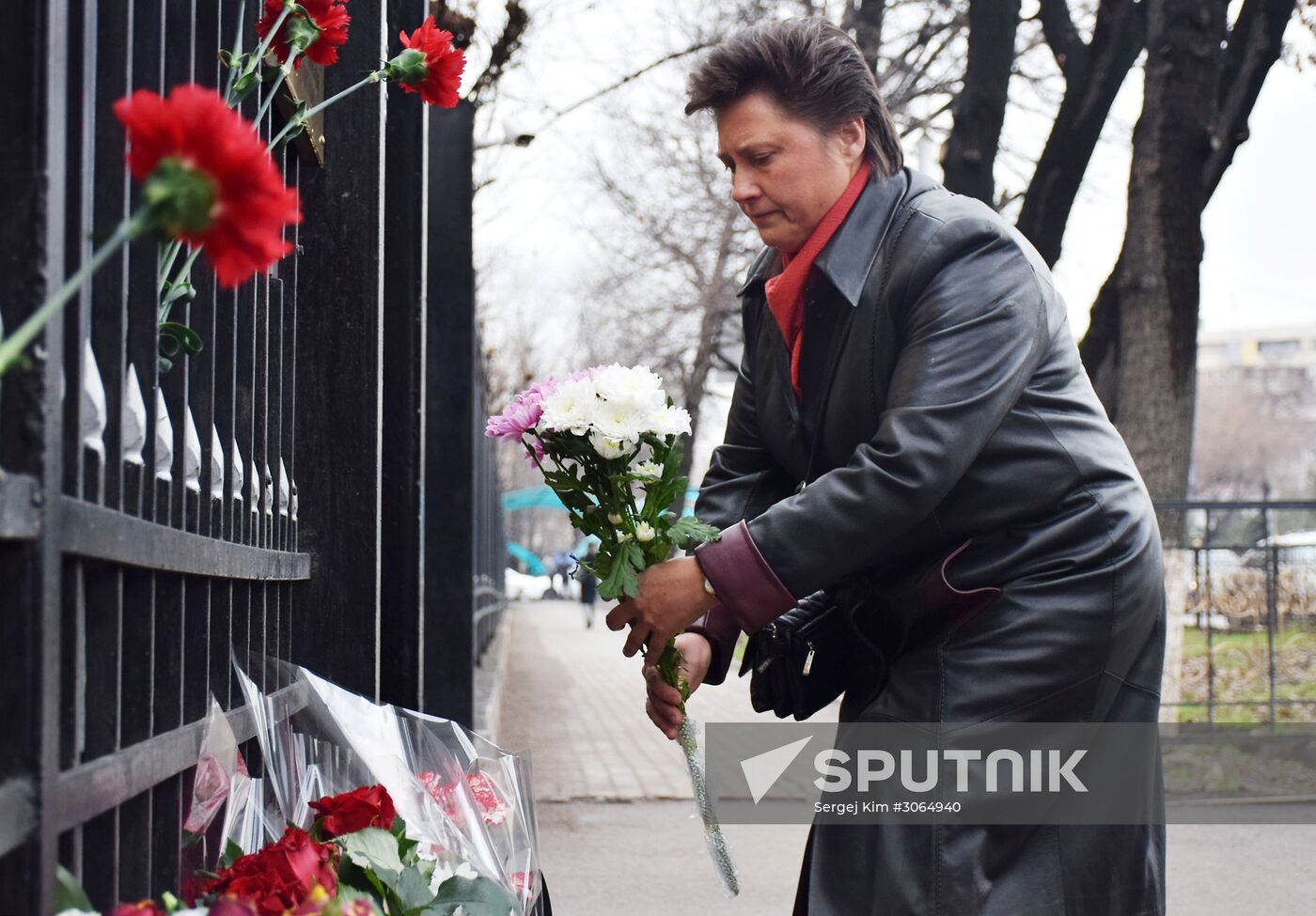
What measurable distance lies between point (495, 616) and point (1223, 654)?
982cm

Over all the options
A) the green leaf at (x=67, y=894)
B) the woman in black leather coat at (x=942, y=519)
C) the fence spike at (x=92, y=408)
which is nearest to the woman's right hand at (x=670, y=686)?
the woman in black leather coat at (x=942, y=519)

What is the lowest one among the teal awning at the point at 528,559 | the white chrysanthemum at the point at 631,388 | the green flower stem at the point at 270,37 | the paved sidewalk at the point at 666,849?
the teal awning at the point at 528,559

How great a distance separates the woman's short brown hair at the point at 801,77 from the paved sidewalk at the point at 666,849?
145cm

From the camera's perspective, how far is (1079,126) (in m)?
10.6

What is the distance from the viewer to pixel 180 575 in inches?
84.5

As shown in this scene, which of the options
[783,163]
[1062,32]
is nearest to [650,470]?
[783,163]

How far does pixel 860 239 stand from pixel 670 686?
0.88m

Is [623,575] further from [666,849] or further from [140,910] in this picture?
[666,849]

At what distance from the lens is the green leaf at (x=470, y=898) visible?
2.04 meters

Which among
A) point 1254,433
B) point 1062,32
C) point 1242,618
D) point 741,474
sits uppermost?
point 1062,32

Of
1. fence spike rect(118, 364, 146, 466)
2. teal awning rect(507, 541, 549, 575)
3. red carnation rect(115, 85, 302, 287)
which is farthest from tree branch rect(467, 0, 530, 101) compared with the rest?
teal awning rect(507, 541, 549, 575)

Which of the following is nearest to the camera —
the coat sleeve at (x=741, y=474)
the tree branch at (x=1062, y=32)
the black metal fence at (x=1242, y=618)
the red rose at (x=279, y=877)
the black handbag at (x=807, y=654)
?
the red rose at (x=279, y=877)

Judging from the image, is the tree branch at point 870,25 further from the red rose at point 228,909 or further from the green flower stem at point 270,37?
the red rose at point 228,909

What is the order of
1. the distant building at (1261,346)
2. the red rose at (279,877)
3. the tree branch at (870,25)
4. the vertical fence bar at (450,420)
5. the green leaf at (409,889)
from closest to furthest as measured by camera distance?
the red rose at (279,877) < the green leaf at (409,889) < the vertical fence bar at (450,420) < the tree branch at (870,25) < the distant building at (1261,346)
